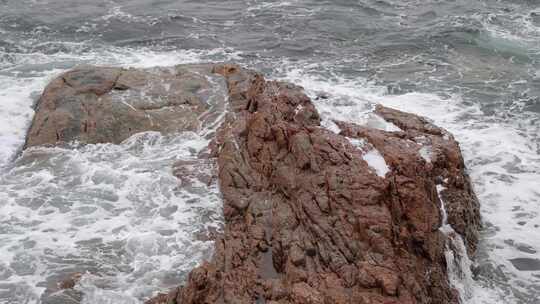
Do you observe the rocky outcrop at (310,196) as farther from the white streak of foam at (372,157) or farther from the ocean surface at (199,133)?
the ocean surface at (199,133)

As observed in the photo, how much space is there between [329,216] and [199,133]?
17.5 feet

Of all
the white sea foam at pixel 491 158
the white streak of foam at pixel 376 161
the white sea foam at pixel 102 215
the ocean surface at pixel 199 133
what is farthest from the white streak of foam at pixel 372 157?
the white sea foam at pixel 102 215

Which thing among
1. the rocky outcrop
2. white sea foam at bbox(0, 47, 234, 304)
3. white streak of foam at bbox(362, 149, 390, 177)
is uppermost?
white streak of foam at bbox(362, 149, 390, 177)

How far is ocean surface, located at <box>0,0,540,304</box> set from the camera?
31.8 ft

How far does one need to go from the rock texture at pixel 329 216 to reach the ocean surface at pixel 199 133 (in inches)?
30.6

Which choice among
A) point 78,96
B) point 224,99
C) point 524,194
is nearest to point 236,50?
point 224,99

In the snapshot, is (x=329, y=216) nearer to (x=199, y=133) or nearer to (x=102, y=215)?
(x=102, y=215)

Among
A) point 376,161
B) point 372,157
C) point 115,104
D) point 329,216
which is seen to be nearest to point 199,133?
point 115,104

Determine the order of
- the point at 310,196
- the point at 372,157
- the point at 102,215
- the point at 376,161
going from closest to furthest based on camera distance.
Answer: the point at 310,196 < the point at 376,161 < the point at 372,157 < the point at 102,215

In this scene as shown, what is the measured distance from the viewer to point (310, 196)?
961 centimetres

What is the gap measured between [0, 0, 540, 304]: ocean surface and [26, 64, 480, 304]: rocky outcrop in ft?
1.89

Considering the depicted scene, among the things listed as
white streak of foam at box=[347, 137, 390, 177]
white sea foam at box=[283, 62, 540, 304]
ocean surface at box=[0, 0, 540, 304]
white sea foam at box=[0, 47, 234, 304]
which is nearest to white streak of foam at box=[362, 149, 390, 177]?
white streak of foam at box=[347, 137, 390, 177]

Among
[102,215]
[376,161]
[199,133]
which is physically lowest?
[102,215]

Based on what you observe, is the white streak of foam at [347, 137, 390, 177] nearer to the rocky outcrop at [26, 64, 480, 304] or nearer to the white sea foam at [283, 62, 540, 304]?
the rocky outcrop at [26, 64, 480, 304]
